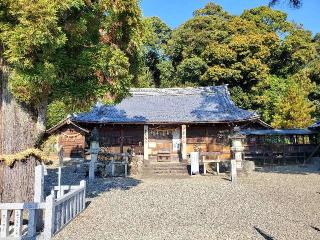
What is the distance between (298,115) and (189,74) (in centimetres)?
1225

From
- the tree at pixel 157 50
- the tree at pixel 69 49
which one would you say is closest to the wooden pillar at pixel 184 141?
the tree at pixel 69 49

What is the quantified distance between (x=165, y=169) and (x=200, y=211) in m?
9.91

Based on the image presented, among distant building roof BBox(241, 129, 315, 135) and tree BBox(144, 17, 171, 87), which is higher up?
tree BBox(144, 17, 171, 87)

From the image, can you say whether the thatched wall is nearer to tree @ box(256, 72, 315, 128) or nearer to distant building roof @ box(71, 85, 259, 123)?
distant building roof @ box(71, 85, 259, 123)

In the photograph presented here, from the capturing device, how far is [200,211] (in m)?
9.45

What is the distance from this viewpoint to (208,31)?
3838cm

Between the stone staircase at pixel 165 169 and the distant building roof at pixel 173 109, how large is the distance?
327 cm

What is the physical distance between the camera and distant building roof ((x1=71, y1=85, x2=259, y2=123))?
21953 mm

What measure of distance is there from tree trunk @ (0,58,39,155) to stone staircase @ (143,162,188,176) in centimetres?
1146

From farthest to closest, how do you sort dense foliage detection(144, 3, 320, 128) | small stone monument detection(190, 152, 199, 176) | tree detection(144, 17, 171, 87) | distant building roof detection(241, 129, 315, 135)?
tree detection(144, 17, 171, 87)
dense foliage detection(144, 3, 320, 128)
distant building roof detection(241, 129, 315, 135)
small stone monument detection(190, 152, 199, 176)

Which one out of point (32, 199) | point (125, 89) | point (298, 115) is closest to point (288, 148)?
point (298, 115)

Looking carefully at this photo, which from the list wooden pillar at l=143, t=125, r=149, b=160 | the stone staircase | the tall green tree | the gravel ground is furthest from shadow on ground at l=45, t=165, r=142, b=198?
the tall green tree

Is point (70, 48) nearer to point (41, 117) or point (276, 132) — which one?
point (41, 117)

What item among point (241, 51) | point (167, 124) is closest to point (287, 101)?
point (241, 51)
